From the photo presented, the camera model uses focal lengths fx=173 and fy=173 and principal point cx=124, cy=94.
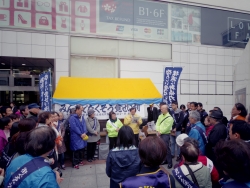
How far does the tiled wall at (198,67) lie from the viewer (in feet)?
33.9

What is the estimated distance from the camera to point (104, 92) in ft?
25.4

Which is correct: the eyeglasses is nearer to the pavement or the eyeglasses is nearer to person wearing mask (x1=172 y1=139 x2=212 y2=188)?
the pavement

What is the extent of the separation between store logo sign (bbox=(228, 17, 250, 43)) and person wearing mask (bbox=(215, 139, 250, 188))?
12.8 m

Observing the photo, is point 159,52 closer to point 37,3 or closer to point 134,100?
point 134,100

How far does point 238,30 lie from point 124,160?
13.4 m

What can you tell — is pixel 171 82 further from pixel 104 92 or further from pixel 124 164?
pixel 124 164

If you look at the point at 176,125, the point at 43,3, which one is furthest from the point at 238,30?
the point at 43,3

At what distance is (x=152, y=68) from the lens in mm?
10484

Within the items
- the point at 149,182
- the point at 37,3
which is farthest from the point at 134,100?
the point at 37,3

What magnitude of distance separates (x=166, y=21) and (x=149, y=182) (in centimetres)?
1091

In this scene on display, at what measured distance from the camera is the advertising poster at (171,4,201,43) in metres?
10.9

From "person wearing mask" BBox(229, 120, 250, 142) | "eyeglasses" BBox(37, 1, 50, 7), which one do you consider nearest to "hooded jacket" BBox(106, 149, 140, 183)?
"person wearing mask" BBox(229, 120, 250, 142)

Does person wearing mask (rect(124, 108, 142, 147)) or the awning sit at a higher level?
the awning

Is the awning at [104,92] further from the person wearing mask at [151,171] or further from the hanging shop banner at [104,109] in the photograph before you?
the person wearing mask at [151,171]
